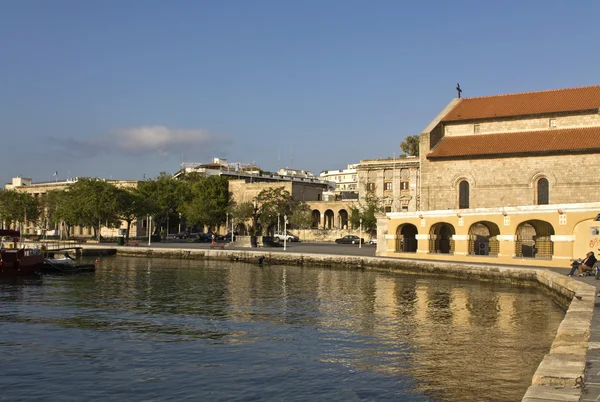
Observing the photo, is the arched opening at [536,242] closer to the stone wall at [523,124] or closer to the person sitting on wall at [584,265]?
the stone wall at [523,124]

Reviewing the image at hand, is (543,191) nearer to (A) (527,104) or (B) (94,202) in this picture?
(A) (527,104)

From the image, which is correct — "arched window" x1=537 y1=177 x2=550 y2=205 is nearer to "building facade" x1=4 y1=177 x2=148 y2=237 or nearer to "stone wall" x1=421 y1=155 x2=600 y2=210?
"stone wall" x1=421 y1=155 x2=600 y2=210

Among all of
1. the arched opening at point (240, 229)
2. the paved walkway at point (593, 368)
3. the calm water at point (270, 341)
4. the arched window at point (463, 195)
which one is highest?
the arched window at point (463, 195)

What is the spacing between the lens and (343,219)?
309 ft

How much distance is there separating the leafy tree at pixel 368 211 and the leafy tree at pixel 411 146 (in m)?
16.9

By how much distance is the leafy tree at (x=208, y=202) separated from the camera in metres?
96.8

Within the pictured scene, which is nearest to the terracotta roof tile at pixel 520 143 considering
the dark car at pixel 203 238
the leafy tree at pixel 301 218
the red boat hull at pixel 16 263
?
the leafy tree at pixel 301 218

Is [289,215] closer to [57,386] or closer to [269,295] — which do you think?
[269,295]

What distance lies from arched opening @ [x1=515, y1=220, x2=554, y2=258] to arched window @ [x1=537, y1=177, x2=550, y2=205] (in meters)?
3.62

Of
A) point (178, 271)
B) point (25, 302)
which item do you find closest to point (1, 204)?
point (178, 271)

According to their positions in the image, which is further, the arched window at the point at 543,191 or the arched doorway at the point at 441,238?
the arched window at the point at 543,191

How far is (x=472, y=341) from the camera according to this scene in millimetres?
21875

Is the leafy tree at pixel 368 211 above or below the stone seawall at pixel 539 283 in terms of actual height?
above

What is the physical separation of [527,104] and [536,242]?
53.0 ft
